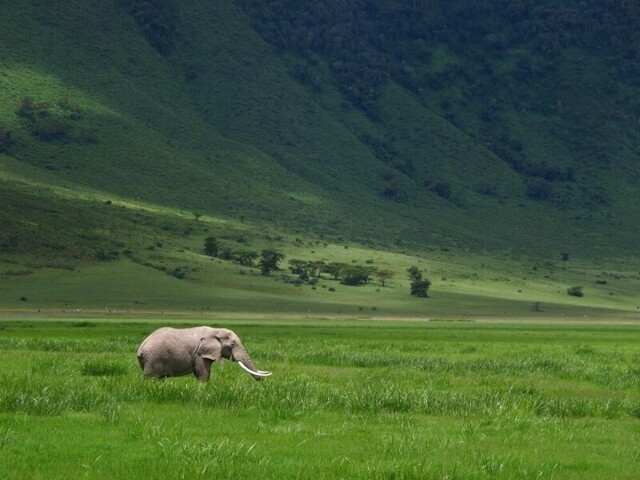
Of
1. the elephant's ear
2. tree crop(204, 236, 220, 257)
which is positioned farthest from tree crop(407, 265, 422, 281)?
the elephant's ear

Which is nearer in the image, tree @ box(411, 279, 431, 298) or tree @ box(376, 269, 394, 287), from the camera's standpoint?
tree @ box(411, 279, 431, 298)

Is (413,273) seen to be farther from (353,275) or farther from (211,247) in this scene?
(211,247)

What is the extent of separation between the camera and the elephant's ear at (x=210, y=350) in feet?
74.2

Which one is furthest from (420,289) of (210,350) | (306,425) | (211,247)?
(306,425)

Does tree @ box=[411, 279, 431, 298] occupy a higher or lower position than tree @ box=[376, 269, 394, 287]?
lower

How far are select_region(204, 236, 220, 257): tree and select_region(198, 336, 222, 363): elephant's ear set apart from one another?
390 ft

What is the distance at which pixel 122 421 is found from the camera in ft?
53.5

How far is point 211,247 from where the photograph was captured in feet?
466

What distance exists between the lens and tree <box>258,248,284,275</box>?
136 meters

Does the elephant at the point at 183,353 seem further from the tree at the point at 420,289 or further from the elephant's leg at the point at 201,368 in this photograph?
the tree at the point at 420,289

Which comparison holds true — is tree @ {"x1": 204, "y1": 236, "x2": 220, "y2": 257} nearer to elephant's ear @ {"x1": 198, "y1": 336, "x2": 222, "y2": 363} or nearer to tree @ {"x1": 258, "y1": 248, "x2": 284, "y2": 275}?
tree @ {"x1": 258, "y1": 248, "x2": 284, "y2": 275}

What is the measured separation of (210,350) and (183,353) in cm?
56

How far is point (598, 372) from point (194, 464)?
2049 cm

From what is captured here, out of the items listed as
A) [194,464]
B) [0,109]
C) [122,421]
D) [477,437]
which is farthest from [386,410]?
[0,109]
